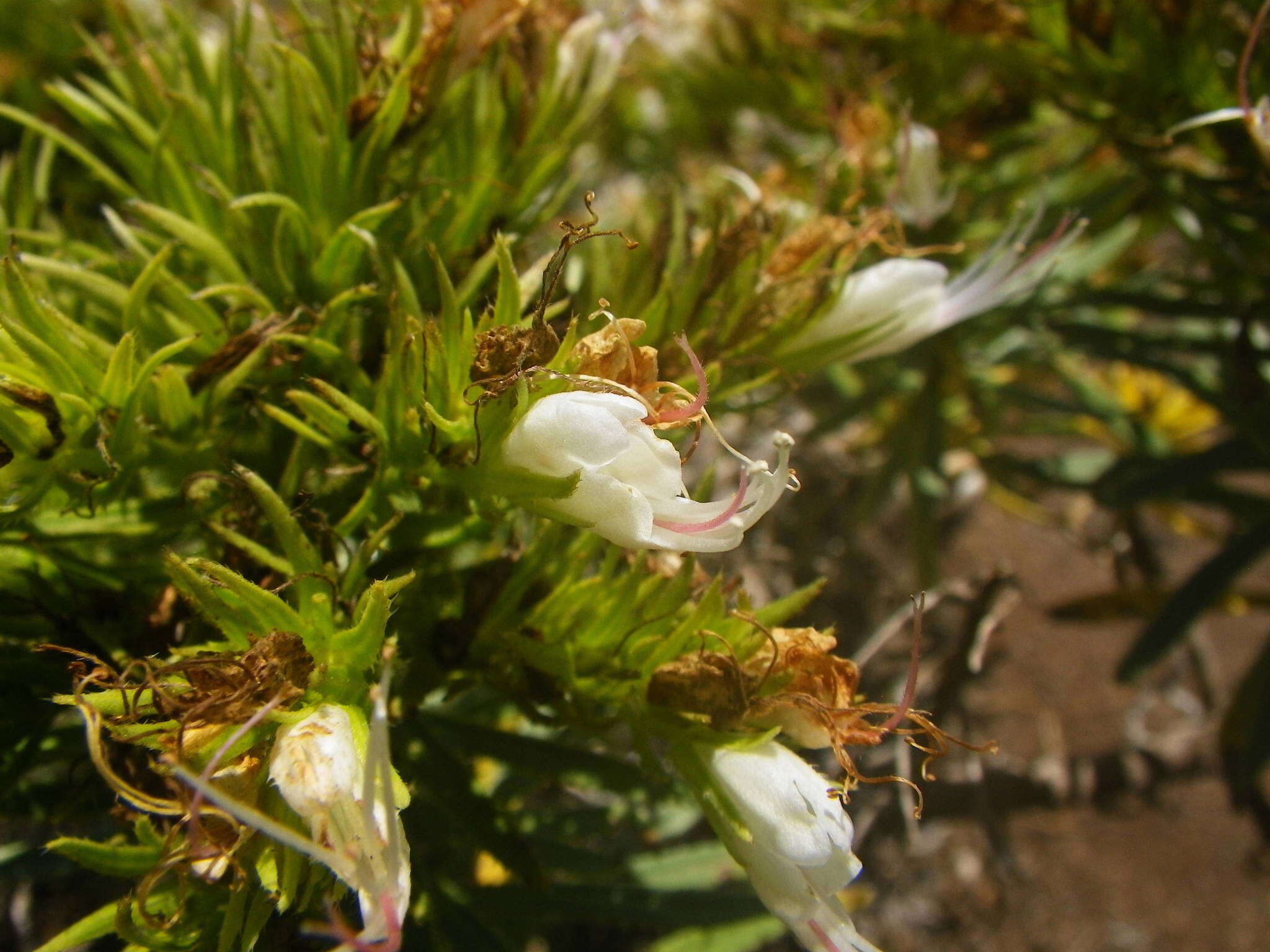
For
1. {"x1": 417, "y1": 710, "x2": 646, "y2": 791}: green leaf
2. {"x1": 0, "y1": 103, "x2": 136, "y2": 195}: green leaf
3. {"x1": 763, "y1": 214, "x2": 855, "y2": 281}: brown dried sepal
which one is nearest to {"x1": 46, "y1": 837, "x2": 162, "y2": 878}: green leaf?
{"x1": 417, "y1": 710, "x2": 646, "y2": 791}: green leaf

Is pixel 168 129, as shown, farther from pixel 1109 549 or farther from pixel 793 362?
pixel 1109 549

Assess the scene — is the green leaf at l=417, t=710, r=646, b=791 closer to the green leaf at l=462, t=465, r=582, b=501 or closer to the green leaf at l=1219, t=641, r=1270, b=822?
the green leaf at l=462, t=465, r=582, b=501

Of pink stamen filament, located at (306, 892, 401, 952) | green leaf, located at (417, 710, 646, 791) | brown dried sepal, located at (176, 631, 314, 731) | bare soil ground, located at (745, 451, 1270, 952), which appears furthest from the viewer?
bare soil ground, located at (745, 451, 1270, 952)

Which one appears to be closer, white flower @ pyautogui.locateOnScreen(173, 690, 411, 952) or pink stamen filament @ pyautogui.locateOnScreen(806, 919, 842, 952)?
white flower @ pyautogui.locateOnScreen(173, 690, 411, 952)

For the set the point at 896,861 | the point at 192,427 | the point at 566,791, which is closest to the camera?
the point at 192,427

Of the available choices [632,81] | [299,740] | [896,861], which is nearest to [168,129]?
[299,740]

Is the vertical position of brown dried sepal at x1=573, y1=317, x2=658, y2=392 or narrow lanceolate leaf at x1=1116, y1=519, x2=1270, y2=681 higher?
brown dried sepal at x1=573, y1=317, x2=658, y2=392

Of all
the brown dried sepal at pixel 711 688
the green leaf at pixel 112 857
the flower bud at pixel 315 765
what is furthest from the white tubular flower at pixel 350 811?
the brown dried sepal at pixel 711 688
